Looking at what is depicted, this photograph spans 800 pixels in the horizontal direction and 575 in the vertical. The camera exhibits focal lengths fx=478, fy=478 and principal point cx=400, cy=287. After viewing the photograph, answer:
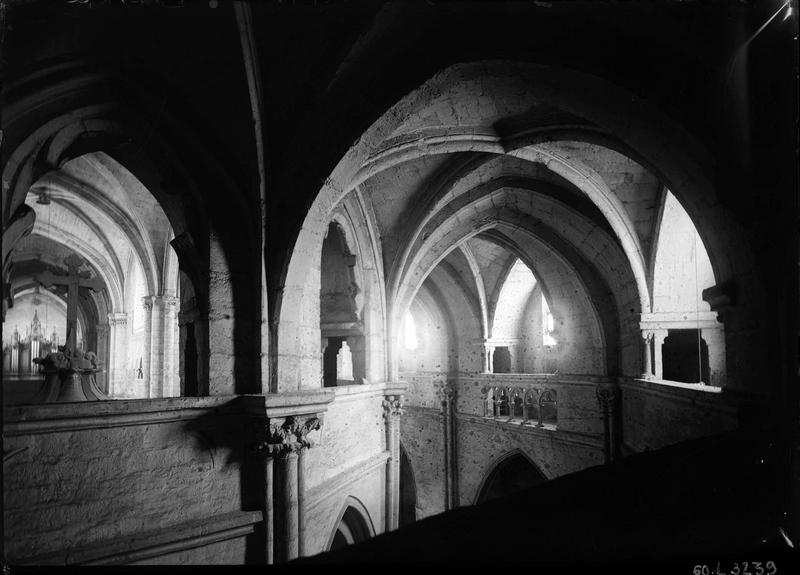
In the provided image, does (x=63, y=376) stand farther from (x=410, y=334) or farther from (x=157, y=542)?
(x=410, y=334)

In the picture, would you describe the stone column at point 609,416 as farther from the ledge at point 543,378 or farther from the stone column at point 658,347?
the stone column at point 658,347

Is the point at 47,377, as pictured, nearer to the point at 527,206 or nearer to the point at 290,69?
the point at 290,69

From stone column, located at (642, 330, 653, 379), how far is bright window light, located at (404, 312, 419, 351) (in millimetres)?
7570

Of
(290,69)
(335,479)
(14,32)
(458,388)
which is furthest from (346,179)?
(458,388)

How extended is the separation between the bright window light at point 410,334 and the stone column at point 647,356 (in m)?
7.57

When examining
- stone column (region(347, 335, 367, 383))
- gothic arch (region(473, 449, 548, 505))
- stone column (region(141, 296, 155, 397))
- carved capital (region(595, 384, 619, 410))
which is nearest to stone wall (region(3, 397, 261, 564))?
stone column (region(347, 335, 367, 383))

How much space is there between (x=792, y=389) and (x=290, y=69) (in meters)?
4.39

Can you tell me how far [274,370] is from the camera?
175 inches

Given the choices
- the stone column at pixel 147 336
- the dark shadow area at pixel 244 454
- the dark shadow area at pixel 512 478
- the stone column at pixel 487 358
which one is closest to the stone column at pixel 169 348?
the stone column at pixel 147 336

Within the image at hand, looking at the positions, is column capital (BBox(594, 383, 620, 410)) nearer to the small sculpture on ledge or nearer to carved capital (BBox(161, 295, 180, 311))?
the small sculpture on ledge

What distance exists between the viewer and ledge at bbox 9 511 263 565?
3266 mm

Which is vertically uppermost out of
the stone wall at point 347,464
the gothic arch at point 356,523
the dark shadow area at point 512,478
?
the stone wall at point 347,464

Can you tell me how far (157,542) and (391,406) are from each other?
4684 mm

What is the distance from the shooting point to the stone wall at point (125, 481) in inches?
125
